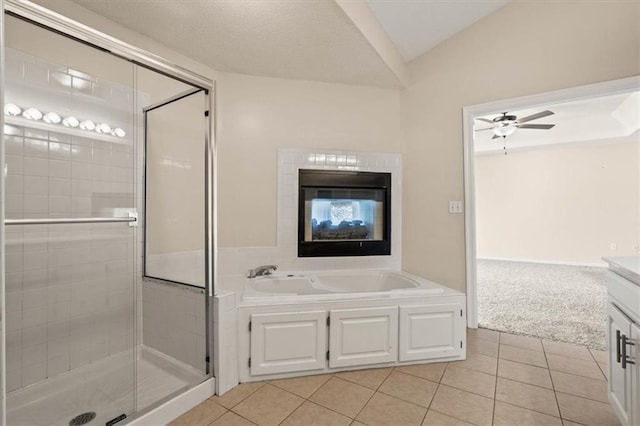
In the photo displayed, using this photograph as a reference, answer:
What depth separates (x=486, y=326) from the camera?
2.86 meters

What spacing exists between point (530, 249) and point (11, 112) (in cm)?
759

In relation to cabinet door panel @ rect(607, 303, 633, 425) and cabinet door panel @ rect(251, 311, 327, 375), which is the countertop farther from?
cabinet door panel @ rect(251, 311, 327, 375)

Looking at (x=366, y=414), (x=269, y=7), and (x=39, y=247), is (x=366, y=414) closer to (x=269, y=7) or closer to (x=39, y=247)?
(x=39, y=247)

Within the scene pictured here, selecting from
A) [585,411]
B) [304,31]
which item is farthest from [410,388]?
[304,31]

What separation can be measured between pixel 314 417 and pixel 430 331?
0.98 metres

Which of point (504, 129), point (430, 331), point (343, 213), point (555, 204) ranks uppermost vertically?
point (504, 129)

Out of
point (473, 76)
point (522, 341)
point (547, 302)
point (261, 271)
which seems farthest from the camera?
point (547, 302)

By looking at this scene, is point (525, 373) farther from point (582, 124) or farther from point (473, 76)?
point (582, 124)

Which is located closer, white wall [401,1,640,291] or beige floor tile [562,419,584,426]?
beige floor tile [562,419,584,426]

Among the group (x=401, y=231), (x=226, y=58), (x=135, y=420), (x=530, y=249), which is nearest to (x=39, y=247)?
(x=135, y=420)

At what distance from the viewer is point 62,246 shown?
1.84m

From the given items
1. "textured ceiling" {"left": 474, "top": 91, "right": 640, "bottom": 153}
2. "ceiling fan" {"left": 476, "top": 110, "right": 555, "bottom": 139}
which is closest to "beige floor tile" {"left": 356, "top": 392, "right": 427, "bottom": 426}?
"ceiling fan" {"left": 476, "top": 110, "right": 555, "bottom": 139}

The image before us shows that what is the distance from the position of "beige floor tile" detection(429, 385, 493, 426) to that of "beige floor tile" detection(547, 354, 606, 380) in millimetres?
767

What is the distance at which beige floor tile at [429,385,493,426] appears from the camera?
5.31 ft
